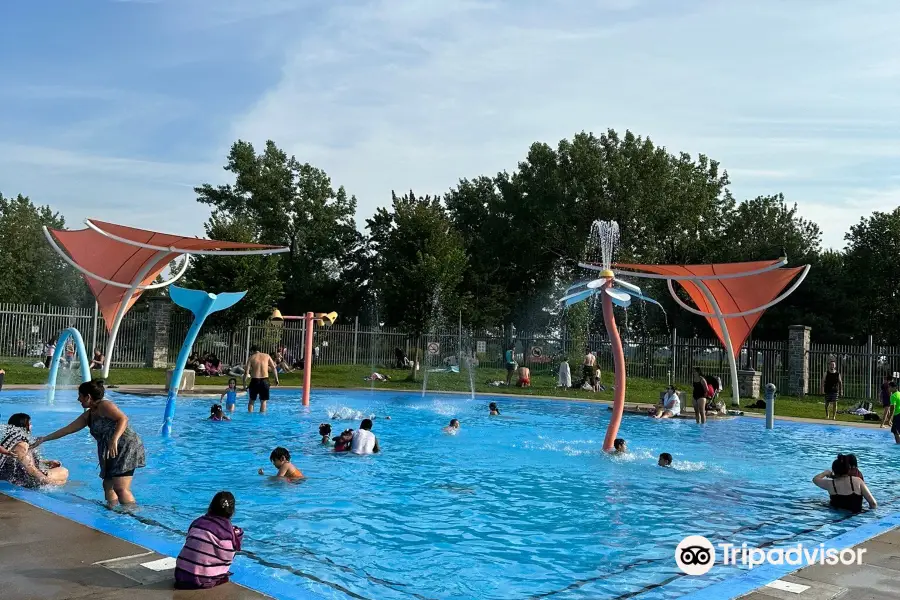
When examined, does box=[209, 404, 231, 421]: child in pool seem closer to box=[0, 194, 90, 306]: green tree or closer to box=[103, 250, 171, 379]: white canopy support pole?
box=[103, 250, 171, 379]: white canopy support pole

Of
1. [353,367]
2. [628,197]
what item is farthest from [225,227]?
[628,197]

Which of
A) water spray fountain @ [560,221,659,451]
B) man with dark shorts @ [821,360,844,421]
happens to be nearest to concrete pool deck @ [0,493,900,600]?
water spray fountain @ [560,221,659,451]

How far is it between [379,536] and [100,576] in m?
3.32

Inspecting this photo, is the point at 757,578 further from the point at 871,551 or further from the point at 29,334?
the point at 29,334

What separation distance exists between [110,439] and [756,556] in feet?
23.4

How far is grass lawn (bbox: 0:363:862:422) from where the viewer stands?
25500mm

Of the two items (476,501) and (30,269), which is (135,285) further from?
(30,269)

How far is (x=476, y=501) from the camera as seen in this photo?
10.4 metres

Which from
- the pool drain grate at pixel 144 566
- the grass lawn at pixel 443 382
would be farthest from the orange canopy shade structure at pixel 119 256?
the pool drain grate at pixel 144 566

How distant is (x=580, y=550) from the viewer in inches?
314

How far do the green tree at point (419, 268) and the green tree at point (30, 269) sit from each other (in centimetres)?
2854

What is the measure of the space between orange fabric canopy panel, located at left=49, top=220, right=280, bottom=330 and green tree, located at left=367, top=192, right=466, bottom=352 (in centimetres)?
1276

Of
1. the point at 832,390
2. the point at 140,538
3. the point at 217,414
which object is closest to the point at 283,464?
the point at 140,538

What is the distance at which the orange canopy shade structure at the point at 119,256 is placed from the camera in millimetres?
19500
